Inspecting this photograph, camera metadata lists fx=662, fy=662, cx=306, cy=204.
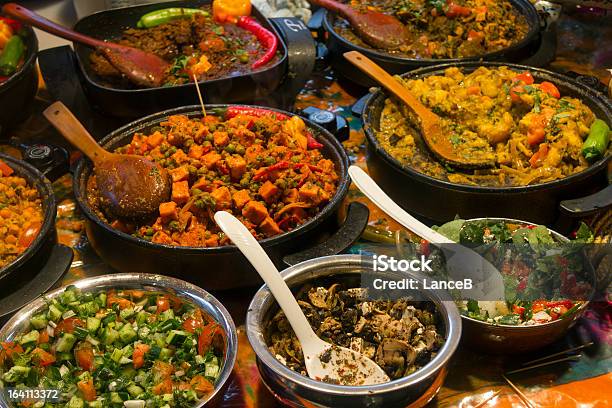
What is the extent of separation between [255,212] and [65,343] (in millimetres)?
662

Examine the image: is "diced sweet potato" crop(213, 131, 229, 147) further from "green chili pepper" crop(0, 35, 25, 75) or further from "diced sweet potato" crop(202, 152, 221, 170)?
"green chili pepper" crop(0, 35, 25, 75)

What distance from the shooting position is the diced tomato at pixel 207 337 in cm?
174

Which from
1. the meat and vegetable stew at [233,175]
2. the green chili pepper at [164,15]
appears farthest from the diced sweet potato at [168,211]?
the green chili pepper at [164,15]

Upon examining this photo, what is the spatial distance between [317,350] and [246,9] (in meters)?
2.11

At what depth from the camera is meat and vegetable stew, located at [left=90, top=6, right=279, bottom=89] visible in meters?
2.87

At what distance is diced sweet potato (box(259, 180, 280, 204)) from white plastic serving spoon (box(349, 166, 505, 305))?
0.25 m

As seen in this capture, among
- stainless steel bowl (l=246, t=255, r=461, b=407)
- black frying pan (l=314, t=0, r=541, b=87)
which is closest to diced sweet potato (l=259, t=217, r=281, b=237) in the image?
stainless steel bowl (l=246, t=255, r=461, b=407)

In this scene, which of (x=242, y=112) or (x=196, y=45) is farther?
(x=196, y=45)

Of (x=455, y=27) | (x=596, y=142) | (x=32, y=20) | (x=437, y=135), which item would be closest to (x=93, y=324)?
(x=437, y=135)

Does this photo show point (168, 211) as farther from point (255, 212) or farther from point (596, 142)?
point (596, 142)

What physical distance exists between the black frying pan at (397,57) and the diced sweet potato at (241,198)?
1180 millimetres

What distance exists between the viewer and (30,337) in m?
1.73

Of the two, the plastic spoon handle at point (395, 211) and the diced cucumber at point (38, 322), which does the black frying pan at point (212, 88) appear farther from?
the diced cucumber at point (38, 322)

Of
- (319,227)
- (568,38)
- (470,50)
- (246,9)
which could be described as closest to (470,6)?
(470,50)
